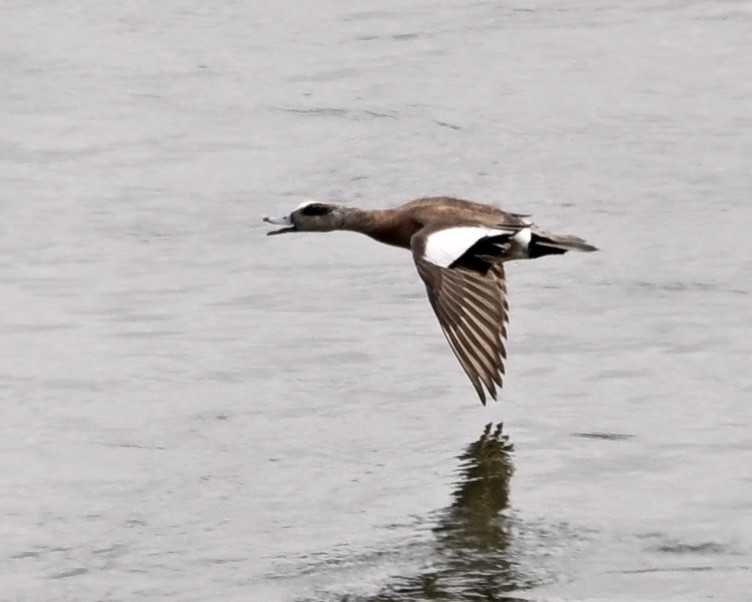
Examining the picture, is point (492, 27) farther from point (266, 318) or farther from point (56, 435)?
point (56, 435)

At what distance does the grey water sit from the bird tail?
328 millimetres

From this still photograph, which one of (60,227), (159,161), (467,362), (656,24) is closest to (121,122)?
(159,161)

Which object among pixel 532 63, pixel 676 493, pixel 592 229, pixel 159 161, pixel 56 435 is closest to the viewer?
pixel 676 493

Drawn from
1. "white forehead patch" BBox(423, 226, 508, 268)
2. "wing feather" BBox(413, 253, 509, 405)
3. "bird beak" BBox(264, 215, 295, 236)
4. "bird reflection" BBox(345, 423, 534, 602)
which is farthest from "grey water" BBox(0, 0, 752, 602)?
"white forehead patch" BBox(423, 226, 508, 268)

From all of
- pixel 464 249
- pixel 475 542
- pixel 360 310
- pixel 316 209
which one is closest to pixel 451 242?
pixel 464 249

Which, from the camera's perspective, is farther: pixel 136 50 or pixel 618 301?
pixel 136 50

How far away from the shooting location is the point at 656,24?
13430 millimetres

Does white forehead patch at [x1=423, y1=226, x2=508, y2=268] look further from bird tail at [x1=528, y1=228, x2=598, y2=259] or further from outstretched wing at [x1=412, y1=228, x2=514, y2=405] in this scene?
bird tail at [x1=528, y1=228, x2=598, y2=259]

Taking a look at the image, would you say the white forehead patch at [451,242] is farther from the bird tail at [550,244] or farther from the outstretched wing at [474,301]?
the bird tail at [550,244]

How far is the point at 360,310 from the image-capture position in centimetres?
898

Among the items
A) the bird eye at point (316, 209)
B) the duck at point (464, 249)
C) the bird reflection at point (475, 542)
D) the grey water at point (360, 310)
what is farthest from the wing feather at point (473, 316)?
the bird eye at point (316, 209)

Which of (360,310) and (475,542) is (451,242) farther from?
(475,542)

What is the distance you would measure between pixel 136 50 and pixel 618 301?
17.6 feet

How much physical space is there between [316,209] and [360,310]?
2.08 ft
